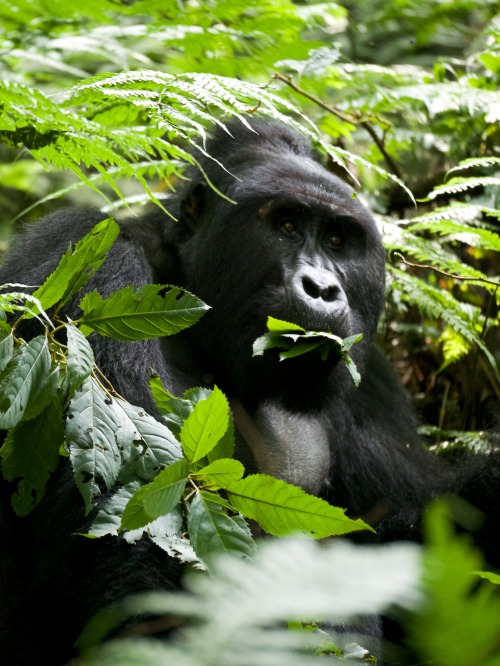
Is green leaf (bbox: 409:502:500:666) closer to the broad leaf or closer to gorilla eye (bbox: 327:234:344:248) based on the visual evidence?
the broad leaf

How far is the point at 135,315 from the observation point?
1.94 metres

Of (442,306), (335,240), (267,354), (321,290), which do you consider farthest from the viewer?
(442,306)

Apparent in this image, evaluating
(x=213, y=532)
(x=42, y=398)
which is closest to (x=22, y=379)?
(x=42, y=398)

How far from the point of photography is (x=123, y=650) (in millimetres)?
750

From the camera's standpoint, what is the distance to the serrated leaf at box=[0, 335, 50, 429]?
169cm

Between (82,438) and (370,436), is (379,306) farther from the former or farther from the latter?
(82,438)

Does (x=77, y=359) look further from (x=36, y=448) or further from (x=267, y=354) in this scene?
(x=267, y=354)

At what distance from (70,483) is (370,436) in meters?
1.84

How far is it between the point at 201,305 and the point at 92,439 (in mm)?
427

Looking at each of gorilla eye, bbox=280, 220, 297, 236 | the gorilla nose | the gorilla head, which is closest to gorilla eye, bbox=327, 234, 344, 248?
the gorilla head

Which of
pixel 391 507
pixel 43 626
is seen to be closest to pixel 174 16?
pixel 391 507

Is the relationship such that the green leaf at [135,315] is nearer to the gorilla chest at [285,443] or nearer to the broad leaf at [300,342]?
the broad leaf at [300,342]

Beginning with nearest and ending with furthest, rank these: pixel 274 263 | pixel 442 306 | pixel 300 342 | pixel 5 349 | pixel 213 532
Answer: pixel 213 532
pixel 5 349
pixel 300 342
pixel 274 263
pixel 442 306

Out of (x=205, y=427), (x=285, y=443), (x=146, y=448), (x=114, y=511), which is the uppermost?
(x=205, y=427)
